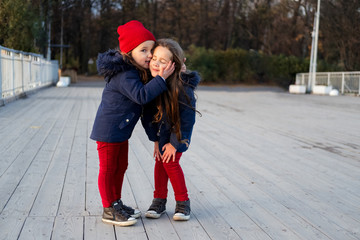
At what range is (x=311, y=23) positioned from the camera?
4122cm

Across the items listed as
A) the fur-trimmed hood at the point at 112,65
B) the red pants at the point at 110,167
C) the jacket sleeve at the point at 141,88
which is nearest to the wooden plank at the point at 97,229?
the red pants at the point at 110,167

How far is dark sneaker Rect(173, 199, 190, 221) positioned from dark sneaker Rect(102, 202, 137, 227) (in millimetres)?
283

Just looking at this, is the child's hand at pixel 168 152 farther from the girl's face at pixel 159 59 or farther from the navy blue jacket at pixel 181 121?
the girl's face at pixel 159 59

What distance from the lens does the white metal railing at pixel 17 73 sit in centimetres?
1165

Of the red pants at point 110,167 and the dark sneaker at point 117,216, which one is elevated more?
the red pants at point 110,167

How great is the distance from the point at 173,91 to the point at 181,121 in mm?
211

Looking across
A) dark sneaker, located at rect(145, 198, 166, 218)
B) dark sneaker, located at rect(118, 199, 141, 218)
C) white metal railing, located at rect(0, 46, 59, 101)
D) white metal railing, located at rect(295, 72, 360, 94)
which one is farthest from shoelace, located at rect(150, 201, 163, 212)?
white metal railing, located at rect(295, 72, 360, 94)

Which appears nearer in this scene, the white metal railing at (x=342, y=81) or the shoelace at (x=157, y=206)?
the shoelace at (x=157, y=206)

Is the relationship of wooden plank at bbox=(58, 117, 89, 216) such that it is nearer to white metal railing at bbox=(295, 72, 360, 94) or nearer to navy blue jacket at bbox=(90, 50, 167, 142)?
navy blue jacket at bbox=(90, 50, 167, 142)

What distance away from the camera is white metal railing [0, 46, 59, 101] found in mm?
11648

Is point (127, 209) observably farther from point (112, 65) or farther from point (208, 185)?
point (208, 185)

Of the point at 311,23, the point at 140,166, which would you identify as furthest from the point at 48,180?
the point at 311,23

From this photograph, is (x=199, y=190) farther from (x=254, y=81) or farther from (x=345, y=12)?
(x=254, y=81)

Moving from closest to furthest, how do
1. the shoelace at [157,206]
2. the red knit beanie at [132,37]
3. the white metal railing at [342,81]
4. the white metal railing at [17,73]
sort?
1. the red knit beanie at [132,37]
2. the shoelace at [157,206]
3. the white metal railing at [17,73]
4. the white metal railing at [342,81]
